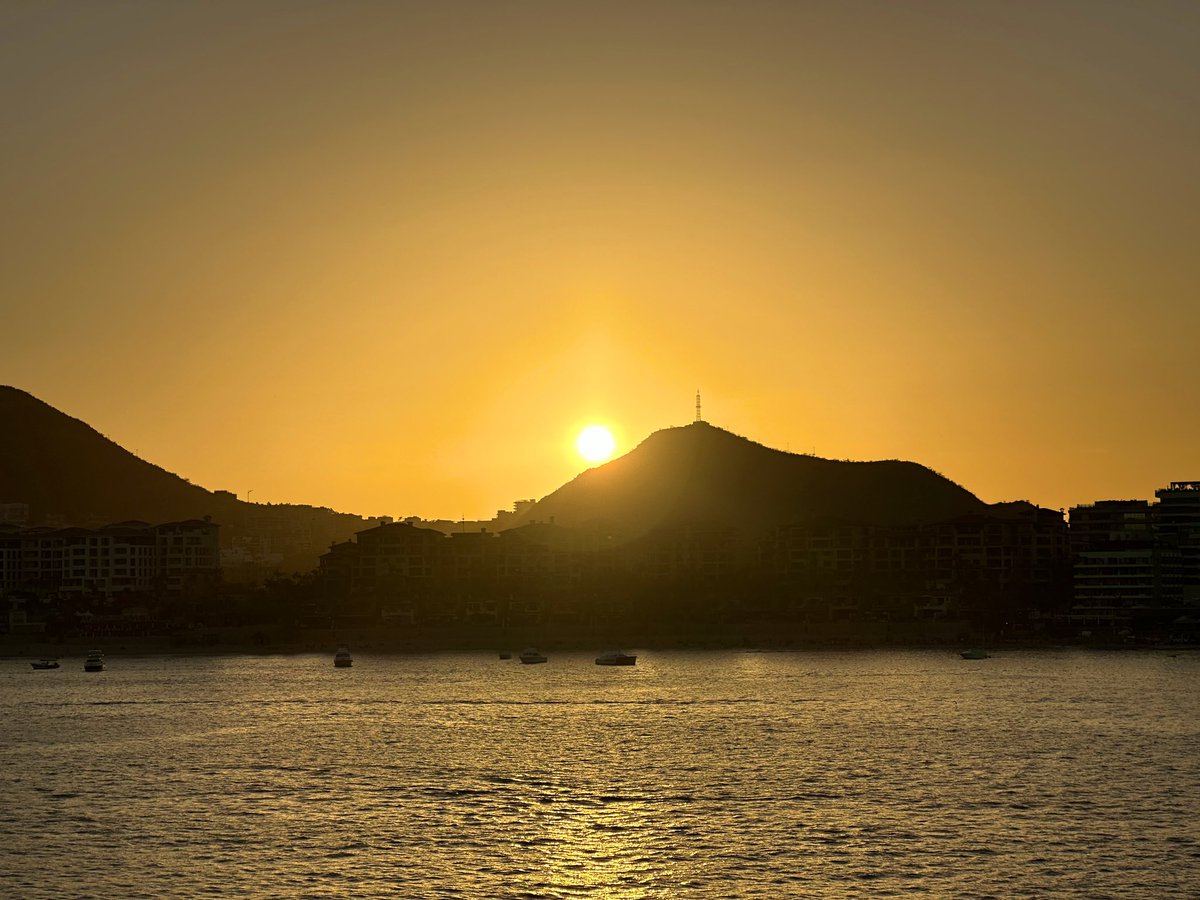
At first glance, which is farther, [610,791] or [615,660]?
[615,660]

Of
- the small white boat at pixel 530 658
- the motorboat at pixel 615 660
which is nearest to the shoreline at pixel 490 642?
the small white boat at pixel 530 658

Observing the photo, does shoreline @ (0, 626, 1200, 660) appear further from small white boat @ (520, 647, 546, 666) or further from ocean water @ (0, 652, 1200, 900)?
ocean water @ (0, 652, 1200, 900)

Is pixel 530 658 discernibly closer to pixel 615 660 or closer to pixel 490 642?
pixel 615 660

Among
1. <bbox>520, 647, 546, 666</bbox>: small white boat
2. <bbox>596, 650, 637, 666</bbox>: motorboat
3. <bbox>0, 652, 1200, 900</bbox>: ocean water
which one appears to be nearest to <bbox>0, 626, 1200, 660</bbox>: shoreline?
<bbox>520, 647, 546, 666</bbox>: small white boat

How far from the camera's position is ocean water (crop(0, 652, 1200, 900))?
151 ft

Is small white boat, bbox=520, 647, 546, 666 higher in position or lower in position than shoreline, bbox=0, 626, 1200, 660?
lower

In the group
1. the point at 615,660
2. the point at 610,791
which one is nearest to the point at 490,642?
the point at 615,660

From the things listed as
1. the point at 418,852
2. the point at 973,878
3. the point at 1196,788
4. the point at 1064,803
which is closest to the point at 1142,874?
the point at 973,878

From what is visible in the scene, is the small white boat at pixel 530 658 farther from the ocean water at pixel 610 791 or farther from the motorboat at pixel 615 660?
the ocean water at pixel 610 791

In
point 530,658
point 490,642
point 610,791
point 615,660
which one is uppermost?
point 490,642

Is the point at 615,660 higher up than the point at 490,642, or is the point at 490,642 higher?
the point at 490,642

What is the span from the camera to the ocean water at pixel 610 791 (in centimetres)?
4606

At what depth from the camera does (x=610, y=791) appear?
63.4 meters

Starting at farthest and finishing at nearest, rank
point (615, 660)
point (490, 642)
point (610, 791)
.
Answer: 1. point (490, 642)
2. point (615, 660)
3. point (610, 791)
